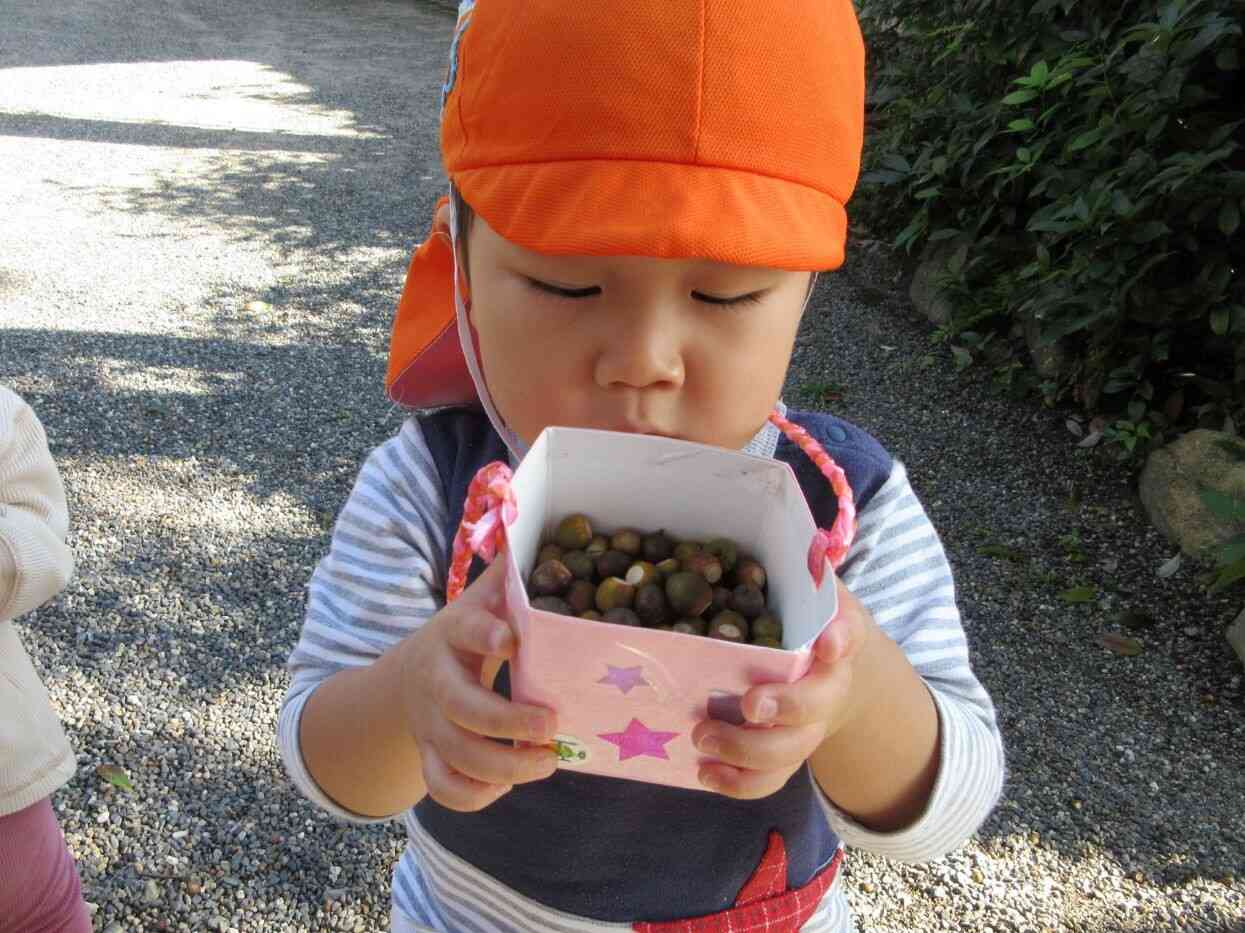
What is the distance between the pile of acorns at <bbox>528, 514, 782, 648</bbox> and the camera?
3.01 feet

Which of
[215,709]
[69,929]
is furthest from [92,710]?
[69,929]

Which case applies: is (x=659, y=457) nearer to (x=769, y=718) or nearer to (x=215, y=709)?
(x=769, y=718)

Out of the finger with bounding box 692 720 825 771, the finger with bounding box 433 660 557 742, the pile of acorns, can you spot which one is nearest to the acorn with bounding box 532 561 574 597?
the pile of acorns

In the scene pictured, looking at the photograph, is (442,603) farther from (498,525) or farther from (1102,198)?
(1102,198)

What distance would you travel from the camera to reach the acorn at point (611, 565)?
0.99 metres

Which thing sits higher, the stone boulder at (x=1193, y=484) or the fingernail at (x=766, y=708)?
the fingernail at (x=766, y=708)

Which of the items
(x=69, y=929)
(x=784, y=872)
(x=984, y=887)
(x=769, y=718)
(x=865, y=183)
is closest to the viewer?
(x=769, y=718)

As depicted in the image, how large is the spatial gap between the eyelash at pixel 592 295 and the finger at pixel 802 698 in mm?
378

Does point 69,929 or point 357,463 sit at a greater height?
point 69,929

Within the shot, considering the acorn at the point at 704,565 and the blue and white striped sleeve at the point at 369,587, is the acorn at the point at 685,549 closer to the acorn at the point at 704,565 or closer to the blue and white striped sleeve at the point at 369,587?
the acorn at the point at 704,565

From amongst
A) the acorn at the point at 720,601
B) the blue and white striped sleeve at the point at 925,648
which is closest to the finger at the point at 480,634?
the acorn at the point at 720,601

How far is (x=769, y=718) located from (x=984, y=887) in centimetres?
212

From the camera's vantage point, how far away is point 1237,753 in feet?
9.46

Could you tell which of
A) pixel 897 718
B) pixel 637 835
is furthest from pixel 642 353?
pixel 637 835
